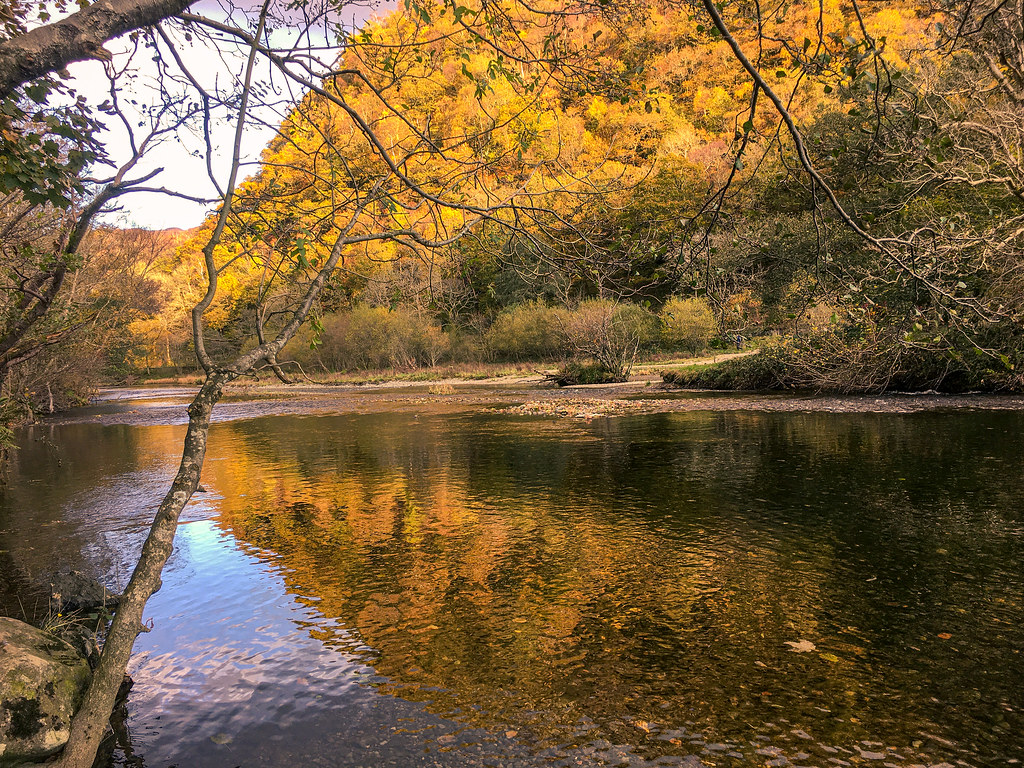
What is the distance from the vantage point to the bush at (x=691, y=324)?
4538 cm

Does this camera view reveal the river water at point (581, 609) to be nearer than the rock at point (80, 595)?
Yes

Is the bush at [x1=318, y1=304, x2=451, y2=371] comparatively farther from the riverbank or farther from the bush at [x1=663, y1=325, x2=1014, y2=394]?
the bush at [x1=663, y1=325, x2=1014, y2=394]

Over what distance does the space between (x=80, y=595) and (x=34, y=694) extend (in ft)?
8.71

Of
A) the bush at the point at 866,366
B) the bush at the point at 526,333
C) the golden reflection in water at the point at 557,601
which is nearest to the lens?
the golden reflection in water at the point at 557,601

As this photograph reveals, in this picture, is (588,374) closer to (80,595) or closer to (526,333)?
(526,333)

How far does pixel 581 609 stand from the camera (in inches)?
261

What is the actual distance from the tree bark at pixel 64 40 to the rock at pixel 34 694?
359cm


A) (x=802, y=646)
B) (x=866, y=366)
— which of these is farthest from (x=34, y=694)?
(x=866, y=366)

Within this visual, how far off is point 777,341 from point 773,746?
1129 inches

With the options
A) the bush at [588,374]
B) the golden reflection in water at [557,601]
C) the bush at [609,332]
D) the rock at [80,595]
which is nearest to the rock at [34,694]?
the rock at [80,595]

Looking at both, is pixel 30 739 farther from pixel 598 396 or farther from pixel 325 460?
pixel 598 396

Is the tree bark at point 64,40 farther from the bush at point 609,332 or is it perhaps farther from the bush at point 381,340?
the bush at point 381,340

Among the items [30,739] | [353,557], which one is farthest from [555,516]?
[30,739]

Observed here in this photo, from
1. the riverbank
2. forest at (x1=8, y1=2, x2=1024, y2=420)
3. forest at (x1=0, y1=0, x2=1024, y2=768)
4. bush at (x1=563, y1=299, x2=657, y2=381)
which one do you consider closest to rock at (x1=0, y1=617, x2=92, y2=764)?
forest at (x1=0, y1=0, x2=1024, y2=768)
